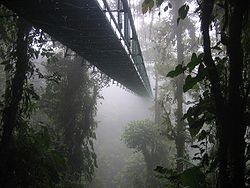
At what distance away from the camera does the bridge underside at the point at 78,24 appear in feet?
9.95

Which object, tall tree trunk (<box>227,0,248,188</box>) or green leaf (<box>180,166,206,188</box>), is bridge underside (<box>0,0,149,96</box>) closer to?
A: tall tree trunk (<box>227,0,248,188</box>)

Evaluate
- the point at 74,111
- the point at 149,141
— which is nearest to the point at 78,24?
the point at 74,111

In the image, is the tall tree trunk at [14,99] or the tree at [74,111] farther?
the tree at [74,111]

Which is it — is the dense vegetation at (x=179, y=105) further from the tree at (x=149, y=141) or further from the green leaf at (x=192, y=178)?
→ the tree at (x=149, y=141)

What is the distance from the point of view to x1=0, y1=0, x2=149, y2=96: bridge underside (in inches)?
119

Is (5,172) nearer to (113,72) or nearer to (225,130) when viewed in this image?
(225,130)

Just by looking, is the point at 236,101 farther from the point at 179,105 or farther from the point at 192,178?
the point at 179,105

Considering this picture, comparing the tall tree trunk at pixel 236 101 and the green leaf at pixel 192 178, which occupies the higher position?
the tall tree trunk at pixel 236 101

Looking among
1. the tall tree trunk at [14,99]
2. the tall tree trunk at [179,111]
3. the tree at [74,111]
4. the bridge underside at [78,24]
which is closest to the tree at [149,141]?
the tall tree trunk at [179,111]

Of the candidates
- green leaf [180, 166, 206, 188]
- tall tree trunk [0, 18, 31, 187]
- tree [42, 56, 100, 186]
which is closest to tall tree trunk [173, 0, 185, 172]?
tree [42, 56, 100, 186]

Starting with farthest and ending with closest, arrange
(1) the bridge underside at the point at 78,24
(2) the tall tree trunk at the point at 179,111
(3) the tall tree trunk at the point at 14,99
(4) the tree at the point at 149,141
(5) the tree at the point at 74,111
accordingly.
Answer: (4) the tree at the point at 149,141 < (2) the tall tree trunk at the point at 179,111 < (5) the tree at the point at 74,111 < (3) the tall tree trunk at the point at 14,99 < (1) the bridge underside at the point at 78,24

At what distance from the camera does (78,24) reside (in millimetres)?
3711

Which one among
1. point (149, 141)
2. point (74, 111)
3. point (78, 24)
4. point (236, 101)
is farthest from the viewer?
point (149, 141)

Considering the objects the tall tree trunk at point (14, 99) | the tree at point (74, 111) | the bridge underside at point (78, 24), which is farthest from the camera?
the tree at point (74, 111)
